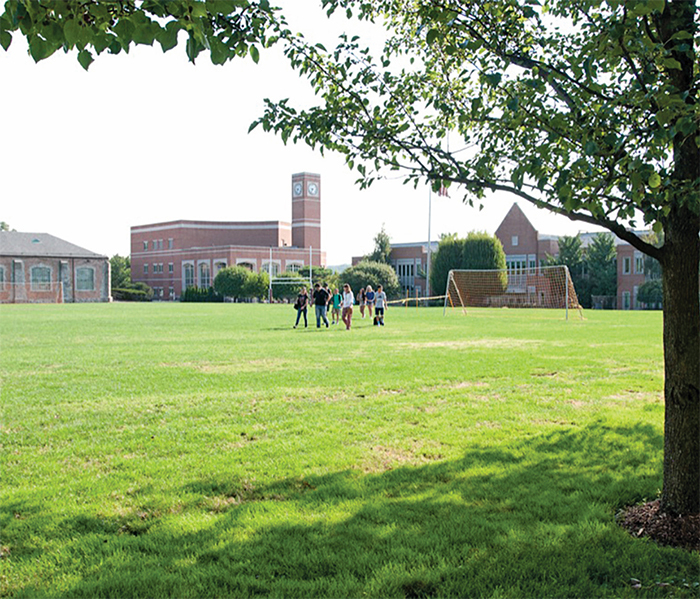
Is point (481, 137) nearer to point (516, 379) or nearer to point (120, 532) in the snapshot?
point (120, 532)

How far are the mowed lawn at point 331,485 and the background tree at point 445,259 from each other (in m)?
64.7

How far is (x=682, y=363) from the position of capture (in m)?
4.68

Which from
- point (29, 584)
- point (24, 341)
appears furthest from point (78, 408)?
point (24, 341)

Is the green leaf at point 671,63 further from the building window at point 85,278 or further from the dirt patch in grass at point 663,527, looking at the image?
the building window at point 85,278

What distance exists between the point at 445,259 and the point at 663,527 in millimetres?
73135

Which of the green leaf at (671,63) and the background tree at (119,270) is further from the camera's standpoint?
the background tree at (119,270)

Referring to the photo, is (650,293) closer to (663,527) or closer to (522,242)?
(522,242)

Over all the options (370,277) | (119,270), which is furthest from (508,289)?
(119,270)

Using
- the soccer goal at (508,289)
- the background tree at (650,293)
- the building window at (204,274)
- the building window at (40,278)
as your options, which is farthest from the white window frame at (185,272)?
the background tree at (650,293)

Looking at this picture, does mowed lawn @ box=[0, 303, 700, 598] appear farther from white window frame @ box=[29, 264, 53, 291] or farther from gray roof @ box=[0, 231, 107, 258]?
gray roof @ box=[0, 231, 107, 258]

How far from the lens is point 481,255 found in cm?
7519

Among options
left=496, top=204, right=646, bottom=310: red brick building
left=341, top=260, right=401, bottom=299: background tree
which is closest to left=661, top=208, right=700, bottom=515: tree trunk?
left=341, top=260, right=401, bottom=299: background tree

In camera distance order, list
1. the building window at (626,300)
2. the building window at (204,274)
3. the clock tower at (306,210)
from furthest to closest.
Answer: the clock tower at (306,210)
the building window at (204,274)
the building window at (626,300)

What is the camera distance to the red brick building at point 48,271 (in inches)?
2958
